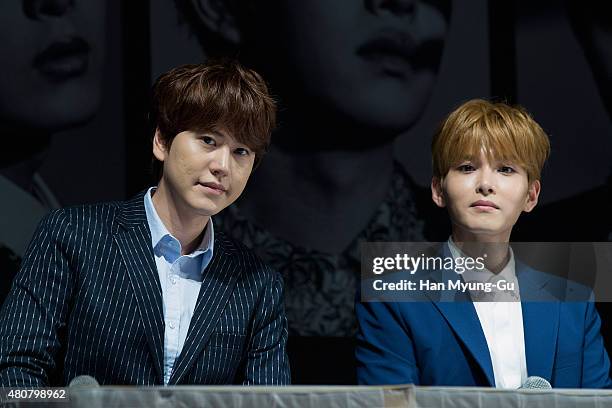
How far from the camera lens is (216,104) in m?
1.87

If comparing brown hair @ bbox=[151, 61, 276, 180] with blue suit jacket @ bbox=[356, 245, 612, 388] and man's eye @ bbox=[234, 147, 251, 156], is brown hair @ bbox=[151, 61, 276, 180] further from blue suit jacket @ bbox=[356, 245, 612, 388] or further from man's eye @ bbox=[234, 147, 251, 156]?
blue suit jacket @ bbox=[356, 245, 612, 388]

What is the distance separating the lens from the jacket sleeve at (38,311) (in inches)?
69.6

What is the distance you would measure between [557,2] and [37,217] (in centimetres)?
162

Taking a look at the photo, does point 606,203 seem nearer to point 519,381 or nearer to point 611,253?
point 611,253

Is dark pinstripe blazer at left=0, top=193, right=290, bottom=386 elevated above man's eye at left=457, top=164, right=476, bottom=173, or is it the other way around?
man's eye at left=457, top=164, right=476, bottom=173

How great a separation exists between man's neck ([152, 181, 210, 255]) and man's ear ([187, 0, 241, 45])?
1.10 m

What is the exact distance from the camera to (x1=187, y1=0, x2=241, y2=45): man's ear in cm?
297

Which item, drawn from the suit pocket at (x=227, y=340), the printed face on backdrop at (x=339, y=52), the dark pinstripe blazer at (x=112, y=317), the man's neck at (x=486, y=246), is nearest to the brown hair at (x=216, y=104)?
the dark pinstripe blazer at (x=112, y=317)

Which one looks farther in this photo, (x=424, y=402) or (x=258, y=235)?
(x=258, y=235)

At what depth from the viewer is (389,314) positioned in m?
2.05

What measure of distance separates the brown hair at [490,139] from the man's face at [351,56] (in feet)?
2.90

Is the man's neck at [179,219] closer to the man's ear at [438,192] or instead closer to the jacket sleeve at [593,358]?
the man's ear at [438,192]

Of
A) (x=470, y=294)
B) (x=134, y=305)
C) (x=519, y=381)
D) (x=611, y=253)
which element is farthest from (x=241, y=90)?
(x=611, y=253)

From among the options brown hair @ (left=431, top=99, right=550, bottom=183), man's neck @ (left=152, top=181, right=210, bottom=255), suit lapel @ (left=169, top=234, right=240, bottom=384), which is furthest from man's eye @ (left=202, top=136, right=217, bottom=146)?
brown hair @ (left=431, top=99, right=550, bottom=183)
